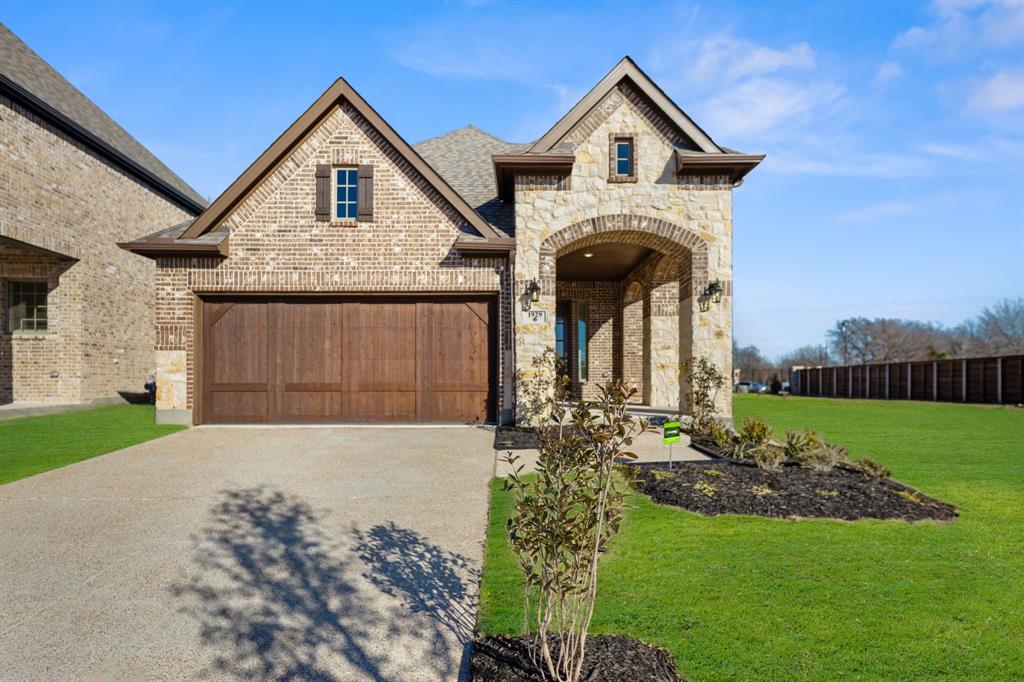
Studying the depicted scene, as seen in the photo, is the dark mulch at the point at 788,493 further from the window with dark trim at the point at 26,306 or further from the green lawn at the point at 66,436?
the window with dark trim at the point at 26,306

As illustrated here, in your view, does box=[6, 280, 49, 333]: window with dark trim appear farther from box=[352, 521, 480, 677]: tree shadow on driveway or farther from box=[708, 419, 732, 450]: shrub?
box=[708, 419, 732, 450]: shrub

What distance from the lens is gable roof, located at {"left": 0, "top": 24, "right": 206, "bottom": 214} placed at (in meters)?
13.6

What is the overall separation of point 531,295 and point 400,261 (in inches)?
106

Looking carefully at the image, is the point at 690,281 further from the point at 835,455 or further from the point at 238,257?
the point at 238,257

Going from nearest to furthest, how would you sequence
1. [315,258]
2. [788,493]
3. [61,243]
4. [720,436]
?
[788,493] < [720,436] < [315,258] < [61,243]

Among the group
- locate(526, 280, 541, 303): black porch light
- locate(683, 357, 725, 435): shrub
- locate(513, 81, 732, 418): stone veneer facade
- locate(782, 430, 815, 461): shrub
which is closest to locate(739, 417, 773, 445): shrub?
locate(782, 430, 815, 461): shrub

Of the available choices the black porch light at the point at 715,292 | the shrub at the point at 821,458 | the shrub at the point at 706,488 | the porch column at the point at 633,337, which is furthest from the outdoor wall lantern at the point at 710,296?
the shrub at the point at 706,488

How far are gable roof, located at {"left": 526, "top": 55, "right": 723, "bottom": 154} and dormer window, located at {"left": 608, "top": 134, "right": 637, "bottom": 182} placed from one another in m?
0.79

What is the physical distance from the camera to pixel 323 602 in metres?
3.65

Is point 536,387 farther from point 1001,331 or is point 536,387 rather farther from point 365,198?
point 1001,331

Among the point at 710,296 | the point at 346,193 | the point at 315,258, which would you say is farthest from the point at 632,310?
the point at 315,258

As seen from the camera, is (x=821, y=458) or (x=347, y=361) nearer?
(x=821, y=458)

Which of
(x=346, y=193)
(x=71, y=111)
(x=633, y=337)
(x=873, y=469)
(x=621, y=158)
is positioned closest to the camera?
(x=873, y=469)

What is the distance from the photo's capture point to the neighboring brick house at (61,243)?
44.0 ft
